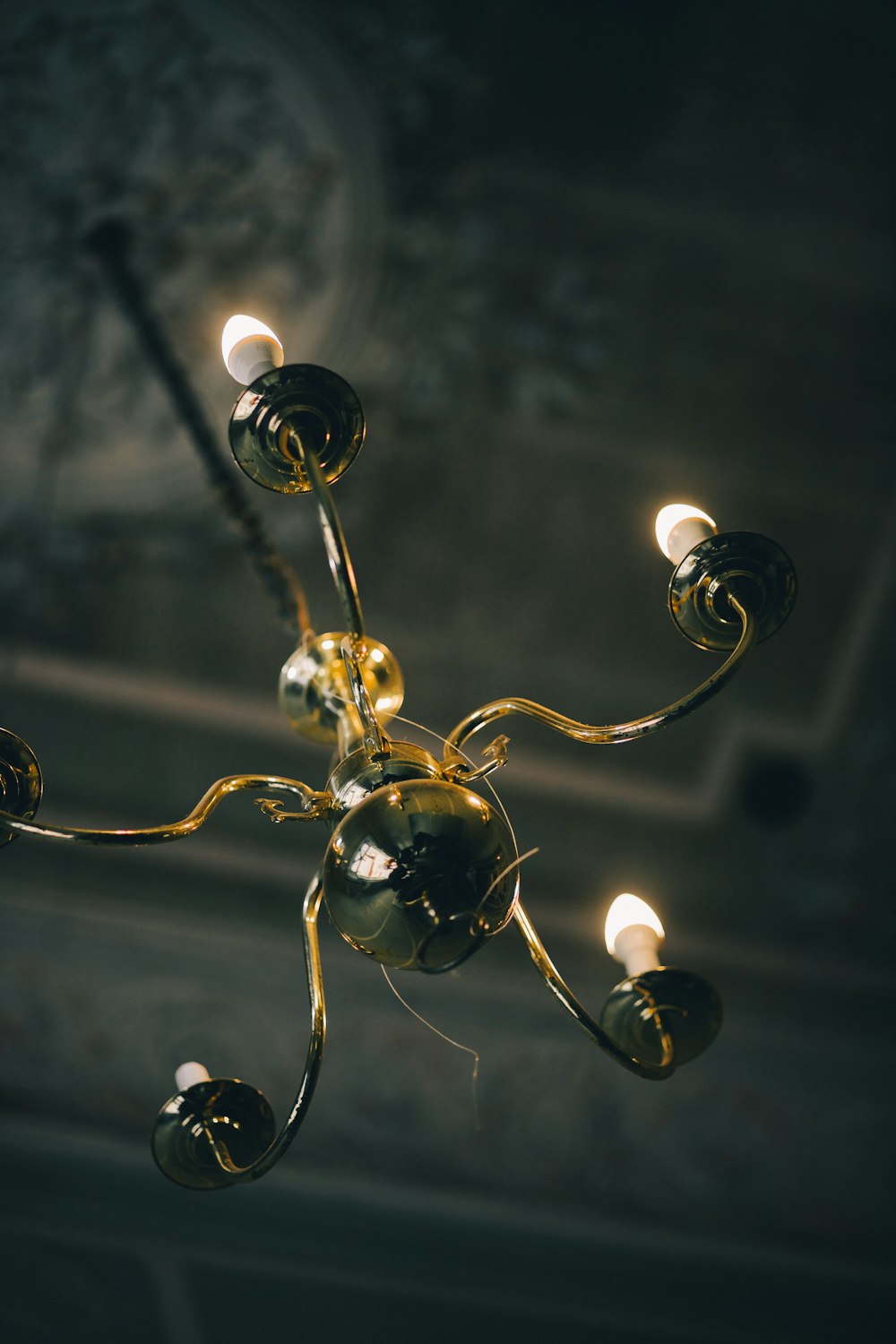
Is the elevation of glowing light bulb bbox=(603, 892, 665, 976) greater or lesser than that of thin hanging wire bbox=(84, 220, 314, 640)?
lesser

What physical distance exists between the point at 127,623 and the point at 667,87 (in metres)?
1.59

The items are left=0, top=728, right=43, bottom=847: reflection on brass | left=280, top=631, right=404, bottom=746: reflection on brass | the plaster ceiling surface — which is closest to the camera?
left=0, top=728, right=43, bottom=847: reflection on brass

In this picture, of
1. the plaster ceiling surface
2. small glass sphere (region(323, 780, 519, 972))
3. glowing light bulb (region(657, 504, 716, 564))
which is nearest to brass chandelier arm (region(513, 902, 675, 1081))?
small glass sphere (region(323, 780, 519, 972))

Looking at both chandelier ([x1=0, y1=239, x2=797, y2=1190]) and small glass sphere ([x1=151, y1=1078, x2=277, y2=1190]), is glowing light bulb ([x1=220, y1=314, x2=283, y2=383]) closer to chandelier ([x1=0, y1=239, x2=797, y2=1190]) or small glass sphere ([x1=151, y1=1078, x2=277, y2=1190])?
chandelier ([x1=0, y1=239, x2=797, y2=1190])

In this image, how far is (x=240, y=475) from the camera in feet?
6.57

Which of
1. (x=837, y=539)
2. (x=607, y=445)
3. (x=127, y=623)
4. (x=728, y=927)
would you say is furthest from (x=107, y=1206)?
(x=837, y=539)

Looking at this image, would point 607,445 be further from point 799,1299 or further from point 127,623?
point 799,1299

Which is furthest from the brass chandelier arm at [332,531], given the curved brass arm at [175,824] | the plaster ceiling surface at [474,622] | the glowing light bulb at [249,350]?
the plaster ceiling surface at [474,622]

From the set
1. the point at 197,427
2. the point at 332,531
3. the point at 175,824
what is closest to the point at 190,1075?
the point at 175,824

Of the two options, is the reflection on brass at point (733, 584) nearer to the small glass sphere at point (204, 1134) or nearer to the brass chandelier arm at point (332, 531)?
the brass chandelier arm at point (332, 531)

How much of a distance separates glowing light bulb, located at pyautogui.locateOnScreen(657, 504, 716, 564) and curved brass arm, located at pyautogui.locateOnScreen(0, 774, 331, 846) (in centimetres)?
49

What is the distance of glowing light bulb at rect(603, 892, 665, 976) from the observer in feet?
Result: 3.53

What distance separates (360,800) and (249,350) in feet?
1.62

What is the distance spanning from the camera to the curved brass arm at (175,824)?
3.01ft
